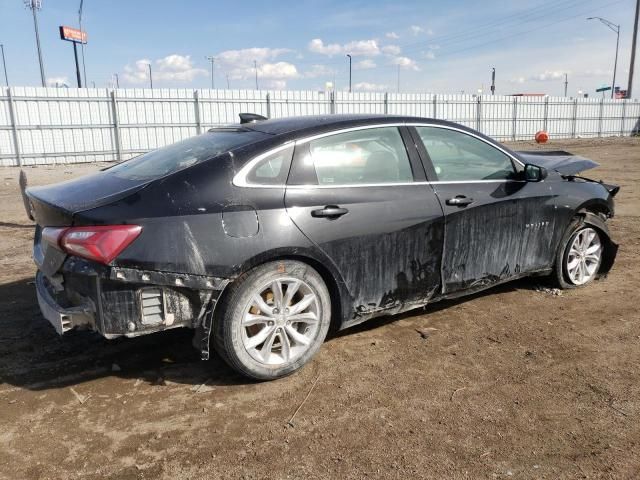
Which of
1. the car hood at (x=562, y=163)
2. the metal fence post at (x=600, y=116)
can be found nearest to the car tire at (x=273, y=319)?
the car hood at (x=562, y=163)

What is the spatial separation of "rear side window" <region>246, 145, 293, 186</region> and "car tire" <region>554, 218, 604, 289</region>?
272 cm

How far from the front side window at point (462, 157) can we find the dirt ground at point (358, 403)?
3.73ft

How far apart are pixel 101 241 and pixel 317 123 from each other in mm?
1615

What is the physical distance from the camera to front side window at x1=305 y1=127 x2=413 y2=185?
11.2ft

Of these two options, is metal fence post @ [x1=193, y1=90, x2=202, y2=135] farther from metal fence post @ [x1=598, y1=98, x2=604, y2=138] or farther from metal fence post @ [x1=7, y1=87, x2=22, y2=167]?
metal fence post @ [x1=598, y1=98, x2=604, y2=138]

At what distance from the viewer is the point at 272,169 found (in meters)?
3.22

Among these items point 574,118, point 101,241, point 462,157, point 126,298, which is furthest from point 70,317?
point 574,118

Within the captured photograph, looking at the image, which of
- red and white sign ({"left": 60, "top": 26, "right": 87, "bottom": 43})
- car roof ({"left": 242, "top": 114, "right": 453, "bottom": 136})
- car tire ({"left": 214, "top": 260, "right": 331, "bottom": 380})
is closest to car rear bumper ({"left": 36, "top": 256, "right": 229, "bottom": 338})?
car tire ({"left": 214, "top": 260, "right": 331, "bottom": 380})

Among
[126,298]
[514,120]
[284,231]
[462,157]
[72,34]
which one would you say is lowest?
[126,298]

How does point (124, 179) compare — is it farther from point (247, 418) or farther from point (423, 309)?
point (423, 309)

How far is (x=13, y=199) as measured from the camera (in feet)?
36.5

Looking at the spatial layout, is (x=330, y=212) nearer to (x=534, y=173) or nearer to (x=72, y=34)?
(x=534, y=173)

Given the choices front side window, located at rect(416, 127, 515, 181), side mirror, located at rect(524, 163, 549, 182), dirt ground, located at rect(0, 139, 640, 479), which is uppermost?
front side window, located at rect(416, 127, 515, 181)

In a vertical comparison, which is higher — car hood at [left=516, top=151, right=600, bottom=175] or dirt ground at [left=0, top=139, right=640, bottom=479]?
car hood at [left=516, top=151, right=600, bottom=175]
